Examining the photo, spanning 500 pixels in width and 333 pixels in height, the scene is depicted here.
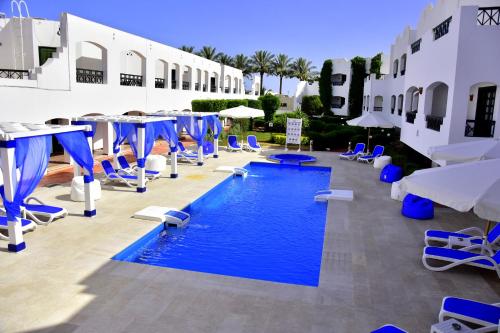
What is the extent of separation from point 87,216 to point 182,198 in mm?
3265

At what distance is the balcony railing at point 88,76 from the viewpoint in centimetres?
1958

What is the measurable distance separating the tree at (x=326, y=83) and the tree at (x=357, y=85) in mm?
2482

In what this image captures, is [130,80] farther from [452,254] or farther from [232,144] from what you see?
[452,254]

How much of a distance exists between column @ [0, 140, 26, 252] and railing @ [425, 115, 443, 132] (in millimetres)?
13161

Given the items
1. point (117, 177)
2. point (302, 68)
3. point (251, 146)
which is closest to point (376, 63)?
point (302, 68)

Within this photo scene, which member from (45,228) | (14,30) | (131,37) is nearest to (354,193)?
(45,228)

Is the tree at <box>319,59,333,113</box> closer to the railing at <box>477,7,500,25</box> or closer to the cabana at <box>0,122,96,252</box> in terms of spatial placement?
the railing at <box>477,7,500,25</box>

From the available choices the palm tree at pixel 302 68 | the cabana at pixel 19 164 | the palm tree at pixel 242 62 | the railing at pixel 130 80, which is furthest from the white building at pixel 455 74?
the palm tree at pixel 302 68

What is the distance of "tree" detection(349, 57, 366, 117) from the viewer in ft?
146

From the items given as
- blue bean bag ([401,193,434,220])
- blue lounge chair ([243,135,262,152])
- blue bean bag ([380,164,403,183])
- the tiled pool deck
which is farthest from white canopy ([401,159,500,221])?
blue lounge chair ([243,135,262,152])

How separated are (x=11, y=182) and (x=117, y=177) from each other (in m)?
6.27

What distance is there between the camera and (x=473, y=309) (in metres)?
6.13

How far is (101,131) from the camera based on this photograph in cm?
2197

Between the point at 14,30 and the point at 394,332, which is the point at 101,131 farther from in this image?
the point at 394,332
